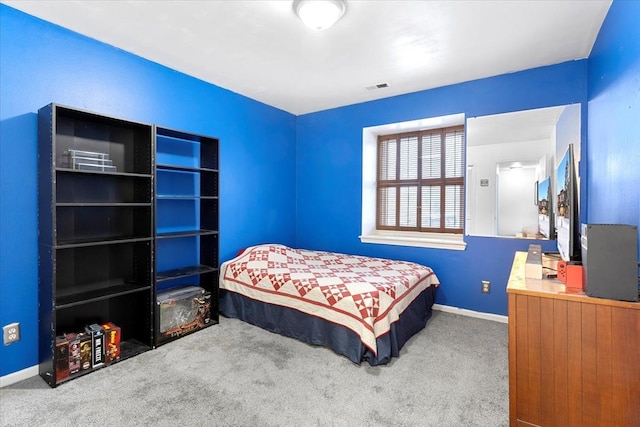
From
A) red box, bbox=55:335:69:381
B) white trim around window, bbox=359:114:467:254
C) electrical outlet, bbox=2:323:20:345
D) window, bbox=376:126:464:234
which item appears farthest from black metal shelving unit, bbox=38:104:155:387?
window, bbox=376:126:464:234

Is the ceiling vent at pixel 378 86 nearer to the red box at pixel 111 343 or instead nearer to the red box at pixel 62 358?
the red box at pixel 111 343

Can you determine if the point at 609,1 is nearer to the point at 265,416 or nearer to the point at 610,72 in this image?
the point at 610,72

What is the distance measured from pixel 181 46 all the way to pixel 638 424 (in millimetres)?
3439

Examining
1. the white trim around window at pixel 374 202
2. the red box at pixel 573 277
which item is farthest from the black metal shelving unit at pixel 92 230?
the red box at pixel 573 277

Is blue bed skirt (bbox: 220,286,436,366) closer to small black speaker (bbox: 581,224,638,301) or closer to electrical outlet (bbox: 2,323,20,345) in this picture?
small black speaker (bbox: 581,224,638,301)

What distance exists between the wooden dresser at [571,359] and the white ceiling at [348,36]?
186cm

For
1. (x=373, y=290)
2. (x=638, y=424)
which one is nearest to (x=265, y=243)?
(x=373, y=290)

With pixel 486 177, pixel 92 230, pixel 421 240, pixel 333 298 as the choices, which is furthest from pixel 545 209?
pixel 92 230

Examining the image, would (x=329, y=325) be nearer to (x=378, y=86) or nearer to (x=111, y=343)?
(x=111, y=343)

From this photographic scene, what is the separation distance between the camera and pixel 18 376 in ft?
6.77

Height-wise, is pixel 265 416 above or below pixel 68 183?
below

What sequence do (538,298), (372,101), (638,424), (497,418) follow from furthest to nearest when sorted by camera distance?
A: 1. (372,101)
2. (497,418)
3. (538,298)
4. (638,424)

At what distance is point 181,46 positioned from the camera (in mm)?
2529

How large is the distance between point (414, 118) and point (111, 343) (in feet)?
11.7
